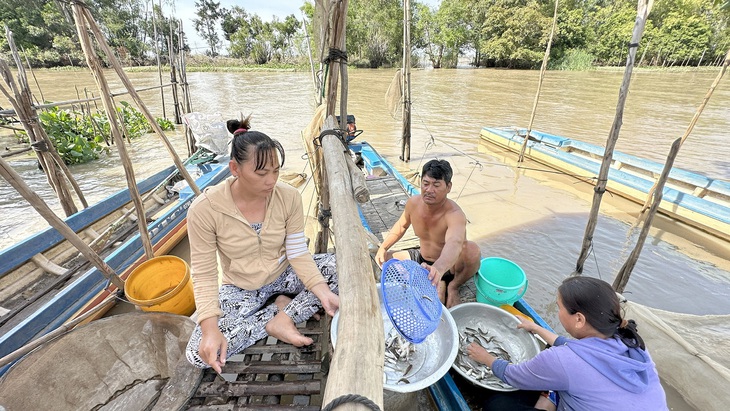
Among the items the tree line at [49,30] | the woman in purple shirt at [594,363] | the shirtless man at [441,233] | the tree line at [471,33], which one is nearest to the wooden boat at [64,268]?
the shirtless man at [441,233]

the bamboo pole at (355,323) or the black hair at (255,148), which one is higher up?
the black hair at (255,148)

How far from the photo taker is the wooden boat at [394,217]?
1.95m

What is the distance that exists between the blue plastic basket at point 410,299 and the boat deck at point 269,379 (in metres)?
0.58

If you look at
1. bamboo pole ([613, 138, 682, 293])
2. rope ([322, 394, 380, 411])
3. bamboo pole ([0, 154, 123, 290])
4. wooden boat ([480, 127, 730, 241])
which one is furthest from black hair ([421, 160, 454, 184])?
wooden boat ([480, 127, 730, 241])

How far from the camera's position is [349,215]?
5.02 feet

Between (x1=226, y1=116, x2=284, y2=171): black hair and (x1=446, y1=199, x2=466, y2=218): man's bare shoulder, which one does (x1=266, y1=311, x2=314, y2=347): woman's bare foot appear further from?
(x1=446, y1=199, x2=466, y2=218): man's bare shoulder

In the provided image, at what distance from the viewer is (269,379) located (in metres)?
1.82

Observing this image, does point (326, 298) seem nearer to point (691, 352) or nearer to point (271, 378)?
point (271, 378)

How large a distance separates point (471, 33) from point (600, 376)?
4344cm

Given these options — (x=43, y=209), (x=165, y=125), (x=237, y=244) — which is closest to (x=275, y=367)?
(x=237, y=244)

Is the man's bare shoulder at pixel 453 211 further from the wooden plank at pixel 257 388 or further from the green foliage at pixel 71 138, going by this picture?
the green foliage at pixel 71 138

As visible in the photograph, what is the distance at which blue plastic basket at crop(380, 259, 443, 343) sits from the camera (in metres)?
1.54

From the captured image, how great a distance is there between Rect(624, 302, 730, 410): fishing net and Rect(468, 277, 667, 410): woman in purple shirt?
43.2 inches

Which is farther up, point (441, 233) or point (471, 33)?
point (471, 33)
